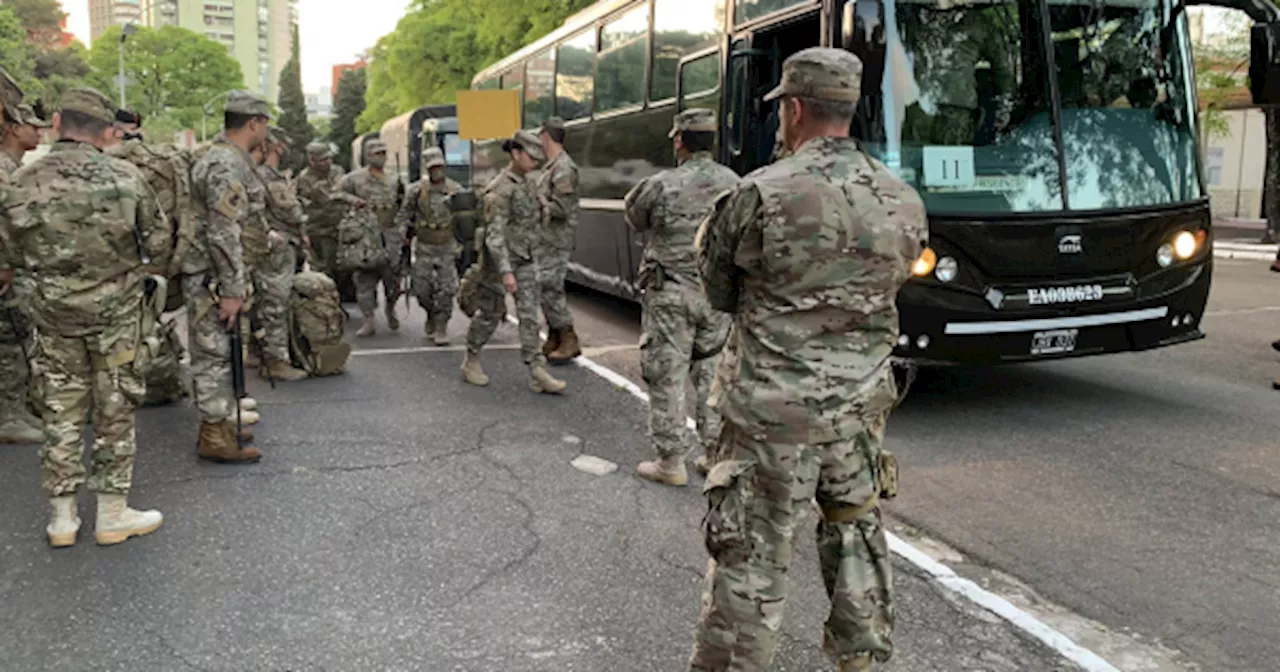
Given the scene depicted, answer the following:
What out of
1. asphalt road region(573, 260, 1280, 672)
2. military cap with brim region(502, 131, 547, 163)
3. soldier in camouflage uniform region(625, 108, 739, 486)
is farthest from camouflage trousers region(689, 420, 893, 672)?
military cap with brim region(502, 131, 547, 163)

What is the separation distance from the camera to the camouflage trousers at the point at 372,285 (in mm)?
10789

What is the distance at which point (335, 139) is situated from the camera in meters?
86.4

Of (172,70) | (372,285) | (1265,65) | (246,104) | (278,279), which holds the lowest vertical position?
(372,285)

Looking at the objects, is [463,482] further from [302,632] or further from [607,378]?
[607,378]

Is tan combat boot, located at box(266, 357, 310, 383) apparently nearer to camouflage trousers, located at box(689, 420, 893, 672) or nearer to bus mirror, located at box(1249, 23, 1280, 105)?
camouflage trousers, located at box(689, 420, 893, 672)

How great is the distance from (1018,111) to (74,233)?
5.27 metres

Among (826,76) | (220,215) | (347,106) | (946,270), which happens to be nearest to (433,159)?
(220,215)

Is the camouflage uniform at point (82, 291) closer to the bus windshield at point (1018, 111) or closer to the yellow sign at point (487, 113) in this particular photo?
the bus windshield at point (1018, 111)

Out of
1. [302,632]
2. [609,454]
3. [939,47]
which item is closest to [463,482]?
[609,454]

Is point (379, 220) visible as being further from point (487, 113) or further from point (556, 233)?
point (556, 233)

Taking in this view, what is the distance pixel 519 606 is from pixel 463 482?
1.66 meters

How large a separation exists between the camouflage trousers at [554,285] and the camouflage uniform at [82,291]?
4061 millimetres

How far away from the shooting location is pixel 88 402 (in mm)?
4715

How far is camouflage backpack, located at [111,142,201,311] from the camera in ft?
16.2
